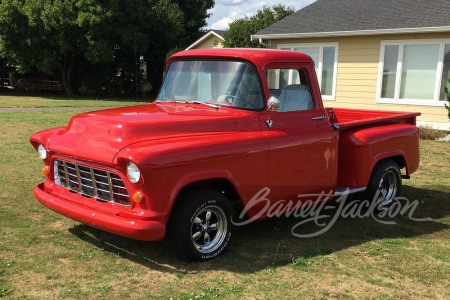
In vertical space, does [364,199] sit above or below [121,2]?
below

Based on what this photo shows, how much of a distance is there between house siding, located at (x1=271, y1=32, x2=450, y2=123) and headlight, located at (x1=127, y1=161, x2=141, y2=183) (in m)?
11.6

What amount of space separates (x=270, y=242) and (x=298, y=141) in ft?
3.73

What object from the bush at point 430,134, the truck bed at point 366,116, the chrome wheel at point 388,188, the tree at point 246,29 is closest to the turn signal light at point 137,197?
the truck bed at point 366,116

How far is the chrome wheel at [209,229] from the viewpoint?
4.07 meters

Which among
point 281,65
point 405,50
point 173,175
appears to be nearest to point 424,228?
point 281,65

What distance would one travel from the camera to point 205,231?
13.6 feet

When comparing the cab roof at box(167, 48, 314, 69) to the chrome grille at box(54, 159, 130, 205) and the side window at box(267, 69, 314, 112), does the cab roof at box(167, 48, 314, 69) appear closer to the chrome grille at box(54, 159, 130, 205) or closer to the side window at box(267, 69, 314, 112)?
the side window at box(267, 69, 314, 112)

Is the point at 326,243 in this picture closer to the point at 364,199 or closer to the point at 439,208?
the point at 364,199

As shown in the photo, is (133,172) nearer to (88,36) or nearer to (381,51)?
(381,51)

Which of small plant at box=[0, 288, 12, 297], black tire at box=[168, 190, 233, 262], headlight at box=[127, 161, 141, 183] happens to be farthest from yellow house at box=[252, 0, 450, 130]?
small plant at box=[0, 288, 12, 297]

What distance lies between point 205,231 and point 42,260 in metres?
1.53

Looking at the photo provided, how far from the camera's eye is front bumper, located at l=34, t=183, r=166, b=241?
3.57 m

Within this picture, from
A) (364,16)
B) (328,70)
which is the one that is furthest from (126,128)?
(364,16)

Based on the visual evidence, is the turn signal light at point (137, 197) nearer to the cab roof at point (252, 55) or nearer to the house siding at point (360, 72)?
the cab roof at point (252, 55)
